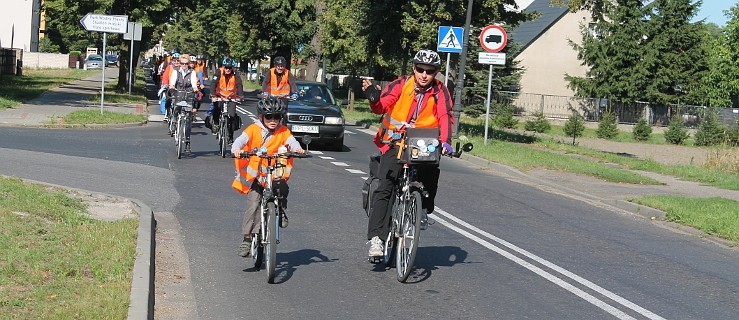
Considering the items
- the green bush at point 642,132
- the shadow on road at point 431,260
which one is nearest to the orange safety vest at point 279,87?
the shadow on road at point 431,260

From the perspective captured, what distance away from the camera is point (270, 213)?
336 inches

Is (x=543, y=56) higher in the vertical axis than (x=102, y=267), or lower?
higher

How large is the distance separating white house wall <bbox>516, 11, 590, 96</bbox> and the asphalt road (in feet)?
177

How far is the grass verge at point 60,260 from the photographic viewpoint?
669 centimetres

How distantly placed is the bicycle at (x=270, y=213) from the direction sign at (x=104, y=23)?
21.8 meters

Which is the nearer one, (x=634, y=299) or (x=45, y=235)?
(x=634, y=299)

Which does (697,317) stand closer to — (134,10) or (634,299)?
(634,299)

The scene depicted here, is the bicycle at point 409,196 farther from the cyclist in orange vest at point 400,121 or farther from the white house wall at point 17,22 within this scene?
the white house wall at point 17,22

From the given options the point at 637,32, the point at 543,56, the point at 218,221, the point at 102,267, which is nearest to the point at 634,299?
the point at 102,267

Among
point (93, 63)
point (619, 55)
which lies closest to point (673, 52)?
point (619, 55)

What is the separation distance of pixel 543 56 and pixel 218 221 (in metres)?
62.3

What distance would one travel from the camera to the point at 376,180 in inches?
369

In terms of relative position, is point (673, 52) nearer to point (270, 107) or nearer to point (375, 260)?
point (375, 260)

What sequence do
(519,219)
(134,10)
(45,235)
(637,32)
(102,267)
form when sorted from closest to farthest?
(102,267) < (45,235) < (519,219) < (134,10) < (637,32)
